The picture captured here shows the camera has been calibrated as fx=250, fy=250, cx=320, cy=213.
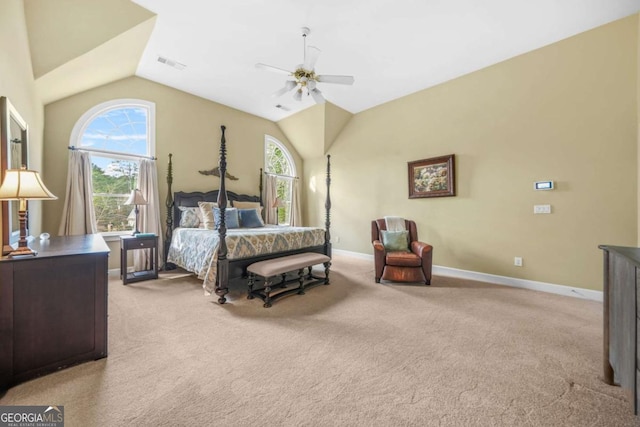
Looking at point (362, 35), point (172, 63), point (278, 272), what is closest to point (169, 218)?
point (172, 63)

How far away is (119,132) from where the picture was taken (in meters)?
4.36

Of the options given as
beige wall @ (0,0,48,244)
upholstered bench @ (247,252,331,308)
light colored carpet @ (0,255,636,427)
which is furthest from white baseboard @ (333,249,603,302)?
beige wall @ (0,0,48,244)

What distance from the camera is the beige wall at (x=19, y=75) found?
76.5 inches

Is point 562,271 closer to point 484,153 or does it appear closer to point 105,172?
point 484,153

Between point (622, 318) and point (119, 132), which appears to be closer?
point (622, 318)

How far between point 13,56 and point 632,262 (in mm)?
4580

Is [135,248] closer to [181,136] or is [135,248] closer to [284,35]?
[181,136]

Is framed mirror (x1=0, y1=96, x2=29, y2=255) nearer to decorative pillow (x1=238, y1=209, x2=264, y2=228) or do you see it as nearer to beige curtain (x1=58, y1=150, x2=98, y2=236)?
beige curtain (x1=58, y1=150, x2=98, y2=236)

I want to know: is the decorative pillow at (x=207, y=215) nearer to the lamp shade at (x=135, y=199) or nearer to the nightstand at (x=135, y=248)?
the nightstand at (x=135, y=248)

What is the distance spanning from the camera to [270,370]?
1816 millimetres

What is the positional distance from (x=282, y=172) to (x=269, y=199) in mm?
1075

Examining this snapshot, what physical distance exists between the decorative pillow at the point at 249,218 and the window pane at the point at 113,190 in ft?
5.90

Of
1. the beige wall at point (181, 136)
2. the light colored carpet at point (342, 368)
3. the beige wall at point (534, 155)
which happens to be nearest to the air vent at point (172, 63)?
the beige wall at point (181, 136)

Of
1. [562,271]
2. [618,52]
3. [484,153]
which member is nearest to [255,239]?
[484,153]
